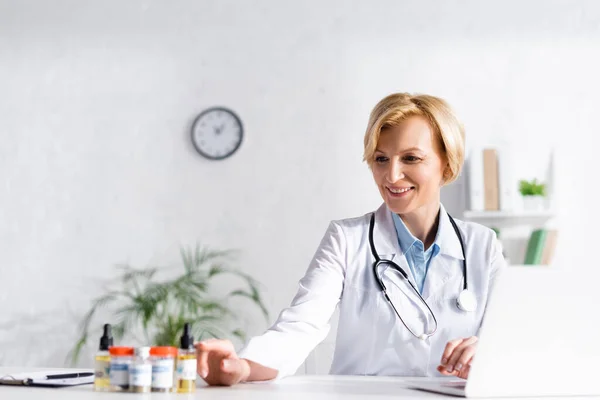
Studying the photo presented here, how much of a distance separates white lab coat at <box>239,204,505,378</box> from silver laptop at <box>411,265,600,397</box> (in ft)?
2.16

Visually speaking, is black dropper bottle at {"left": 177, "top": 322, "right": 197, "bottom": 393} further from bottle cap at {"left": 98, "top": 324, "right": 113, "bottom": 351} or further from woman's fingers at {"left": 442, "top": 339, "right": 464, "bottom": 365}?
woman's fingers at {"left": 442, "top": 339, "right": 464, "bottom": 365}

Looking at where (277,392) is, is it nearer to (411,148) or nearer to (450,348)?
(450,348)

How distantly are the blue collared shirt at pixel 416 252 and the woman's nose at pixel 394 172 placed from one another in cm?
15

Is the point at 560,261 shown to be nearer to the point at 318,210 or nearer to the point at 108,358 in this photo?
the point at 318,210

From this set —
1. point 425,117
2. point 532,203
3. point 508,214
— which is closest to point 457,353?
point 425,117

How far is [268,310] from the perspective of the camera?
4.17m

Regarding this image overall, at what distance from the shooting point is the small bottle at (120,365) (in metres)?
1.36

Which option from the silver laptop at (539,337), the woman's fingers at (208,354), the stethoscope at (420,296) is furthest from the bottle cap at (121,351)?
the stethoscope at (420,296)

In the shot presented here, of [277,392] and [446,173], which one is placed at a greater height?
[446,173]

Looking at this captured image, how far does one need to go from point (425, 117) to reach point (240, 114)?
7.54 feet

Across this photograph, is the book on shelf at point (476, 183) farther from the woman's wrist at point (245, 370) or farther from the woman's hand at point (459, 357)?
the woman's wrist at point (245, 370)

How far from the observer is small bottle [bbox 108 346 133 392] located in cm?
136

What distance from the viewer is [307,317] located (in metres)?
1.82

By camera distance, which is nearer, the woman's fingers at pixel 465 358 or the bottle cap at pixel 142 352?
the bottle cap at pixel 142 352
